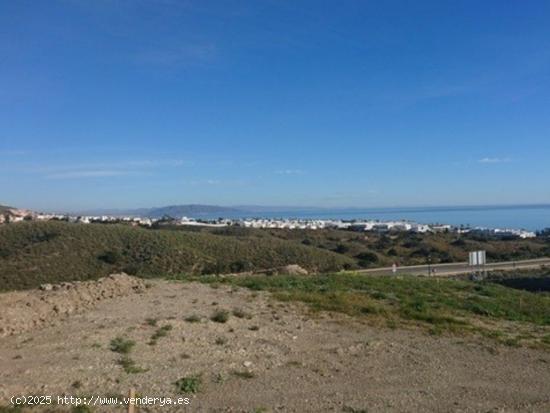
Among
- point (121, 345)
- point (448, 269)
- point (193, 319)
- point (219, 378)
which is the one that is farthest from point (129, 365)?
point (448, 269)

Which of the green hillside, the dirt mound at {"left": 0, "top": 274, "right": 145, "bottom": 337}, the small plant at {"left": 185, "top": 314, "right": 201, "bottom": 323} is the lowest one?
the green hillside

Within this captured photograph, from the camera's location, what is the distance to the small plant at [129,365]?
10.6 m

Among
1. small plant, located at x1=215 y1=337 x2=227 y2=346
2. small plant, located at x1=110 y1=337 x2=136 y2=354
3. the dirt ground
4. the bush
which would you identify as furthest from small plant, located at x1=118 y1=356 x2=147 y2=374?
the bush

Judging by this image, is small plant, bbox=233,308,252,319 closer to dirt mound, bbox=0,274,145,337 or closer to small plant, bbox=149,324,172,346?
small plant, bbox=149,324,172,346

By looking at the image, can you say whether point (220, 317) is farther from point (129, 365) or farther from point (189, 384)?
point (189, 384)

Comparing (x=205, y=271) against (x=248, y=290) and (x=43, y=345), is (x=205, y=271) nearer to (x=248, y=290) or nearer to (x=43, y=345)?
(x=248, y=290)

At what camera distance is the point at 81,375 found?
33.8ft

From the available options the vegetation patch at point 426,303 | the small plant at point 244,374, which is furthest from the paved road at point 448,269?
the small plant at point 244,374

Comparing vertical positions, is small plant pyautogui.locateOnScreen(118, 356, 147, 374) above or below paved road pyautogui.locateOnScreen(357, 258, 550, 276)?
above

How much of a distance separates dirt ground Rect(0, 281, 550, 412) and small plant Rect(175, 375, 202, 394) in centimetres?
11

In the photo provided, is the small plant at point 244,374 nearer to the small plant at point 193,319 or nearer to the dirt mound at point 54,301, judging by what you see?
the small plant at point 193,319

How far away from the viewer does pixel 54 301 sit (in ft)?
51.8

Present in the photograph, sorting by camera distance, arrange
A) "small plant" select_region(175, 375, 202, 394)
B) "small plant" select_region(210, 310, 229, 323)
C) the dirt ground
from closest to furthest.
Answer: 1. the dirt ground
2. "small plant" select_region(175, 375, 202, 394)
3. "small plant" select_region(210, 310, 229, 323)

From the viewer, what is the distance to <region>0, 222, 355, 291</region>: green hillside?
1713 inches
